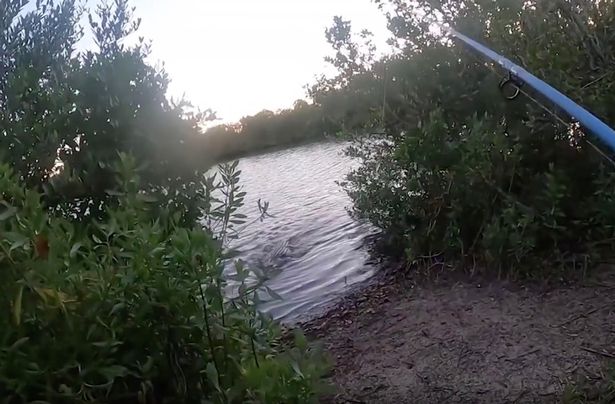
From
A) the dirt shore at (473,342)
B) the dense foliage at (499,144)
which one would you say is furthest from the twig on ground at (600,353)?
the dense foliage at (499,144)

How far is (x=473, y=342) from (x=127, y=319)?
2220mm

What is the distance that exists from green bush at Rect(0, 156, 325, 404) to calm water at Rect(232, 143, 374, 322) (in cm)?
41

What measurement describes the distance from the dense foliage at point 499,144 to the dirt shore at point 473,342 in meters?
0.40

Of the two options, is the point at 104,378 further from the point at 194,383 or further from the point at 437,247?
the point at 437,247

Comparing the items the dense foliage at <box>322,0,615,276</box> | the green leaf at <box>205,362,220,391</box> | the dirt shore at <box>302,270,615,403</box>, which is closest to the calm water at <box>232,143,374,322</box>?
the green leaf at <box>205,362,220,391</box>

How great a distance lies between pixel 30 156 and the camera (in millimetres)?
3842

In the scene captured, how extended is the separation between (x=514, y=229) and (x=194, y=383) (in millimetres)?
2926

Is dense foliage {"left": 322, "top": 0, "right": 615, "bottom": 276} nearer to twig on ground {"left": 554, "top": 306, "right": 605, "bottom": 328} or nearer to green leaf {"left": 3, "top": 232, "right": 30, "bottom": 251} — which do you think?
twig on ground {"left": 554, "top": 306, "right": 605, "bottom": 328}

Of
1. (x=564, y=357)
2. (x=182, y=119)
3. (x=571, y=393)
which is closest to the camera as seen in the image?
(x=571, y=393)

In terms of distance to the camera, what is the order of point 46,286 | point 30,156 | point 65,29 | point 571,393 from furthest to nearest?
point 65,29
point 30,156
point 571,393
point 46,286

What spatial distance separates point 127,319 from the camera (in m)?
2.27

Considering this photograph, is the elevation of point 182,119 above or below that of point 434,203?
above

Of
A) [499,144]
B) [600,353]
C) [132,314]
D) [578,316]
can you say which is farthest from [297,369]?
[499,144]

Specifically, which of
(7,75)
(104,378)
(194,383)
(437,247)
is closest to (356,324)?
(437,247)
